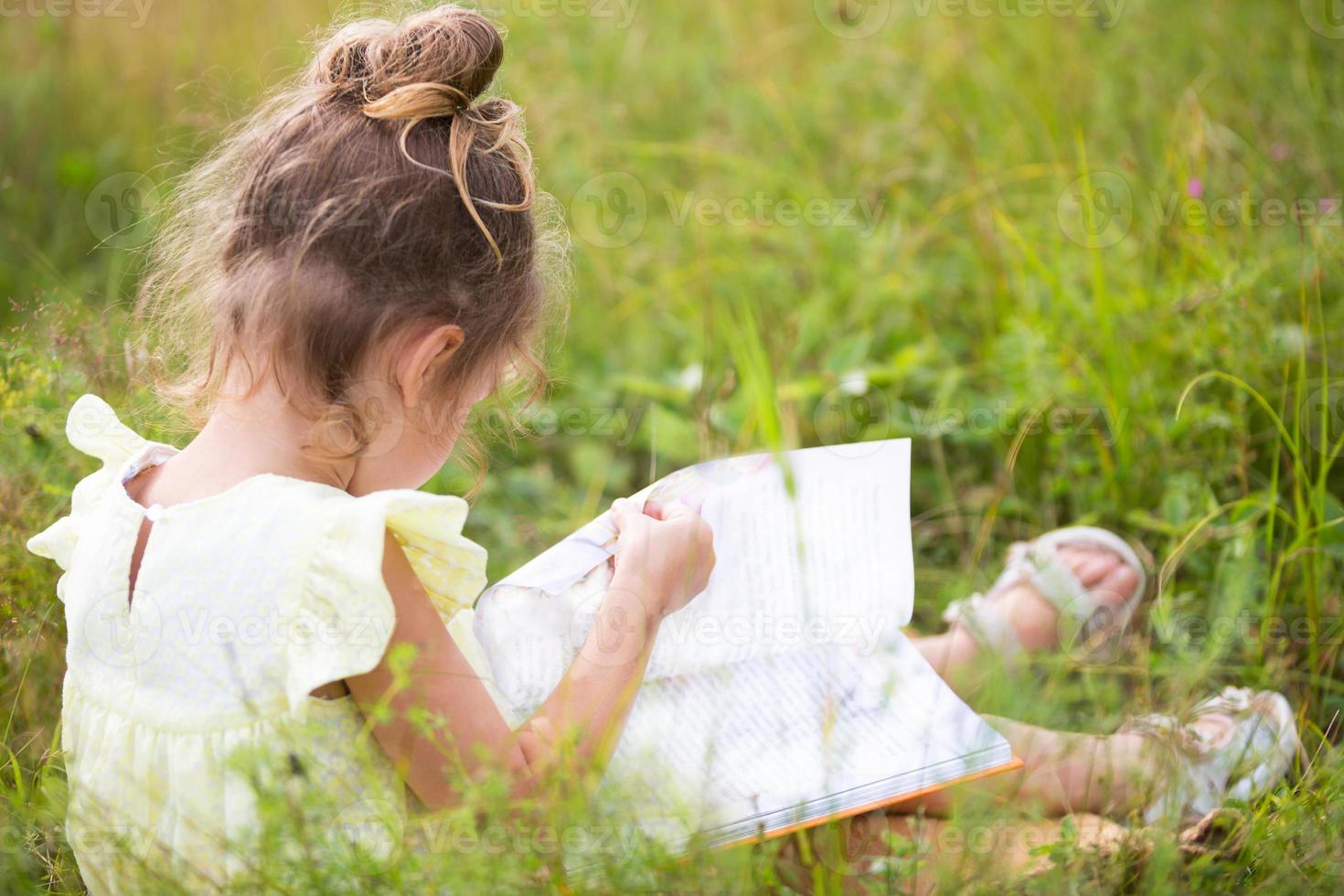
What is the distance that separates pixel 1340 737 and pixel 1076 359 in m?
0.89

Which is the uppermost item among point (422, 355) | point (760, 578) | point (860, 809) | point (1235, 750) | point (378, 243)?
point (378, 243)

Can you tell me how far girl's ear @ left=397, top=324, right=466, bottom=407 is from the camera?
1.33 meters

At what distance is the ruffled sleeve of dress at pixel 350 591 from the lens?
118 cm

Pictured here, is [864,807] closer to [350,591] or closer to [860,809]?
[860,809]

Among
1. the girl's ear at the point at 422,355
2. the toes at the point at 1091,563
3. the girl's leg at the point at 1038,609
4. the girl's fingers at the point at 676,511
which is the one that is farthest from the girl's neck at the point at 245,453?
the toes at the point at 1091,563

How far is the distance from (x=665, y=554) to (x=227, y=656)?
0.53 m

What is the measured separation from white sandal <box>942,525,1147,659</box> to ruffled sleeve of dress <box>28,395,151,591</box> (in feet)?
4.11

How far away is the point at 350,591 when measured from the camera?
3.90ft

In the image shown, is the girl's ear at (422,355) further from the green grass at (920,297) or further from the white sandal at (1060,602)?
the white sandal at (1060,602)

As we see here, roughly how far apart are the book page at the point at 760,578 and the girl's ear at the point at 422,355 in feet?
0.97

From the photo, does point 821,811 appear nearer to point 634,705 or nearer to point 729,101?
point 634,705

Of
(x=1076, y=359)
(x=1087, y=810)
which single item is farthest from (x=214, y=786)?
(x=1076, y=359)

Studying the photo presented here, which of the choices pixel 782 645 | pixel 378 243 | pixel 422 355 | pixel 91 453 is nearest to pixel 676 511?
pixel 782 645

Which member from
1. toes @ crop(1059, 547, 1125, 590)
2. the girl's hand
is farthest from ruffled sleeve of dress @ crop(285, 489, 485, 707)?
toes @ crop(1059, 547, 1125, 590)
